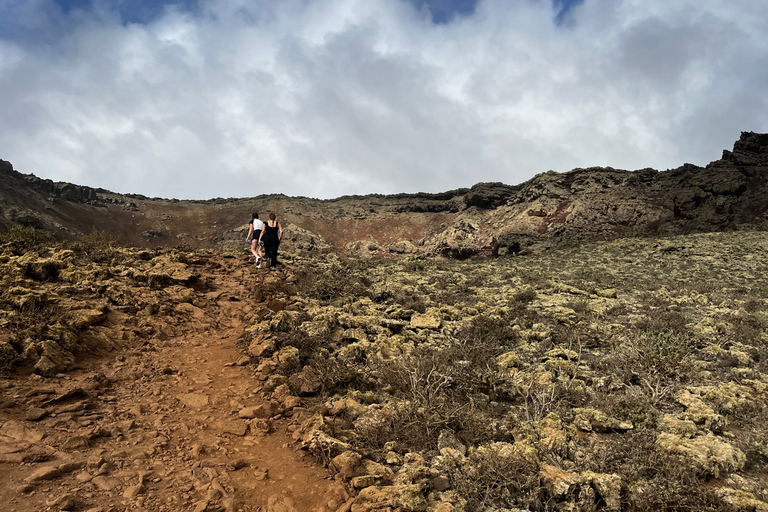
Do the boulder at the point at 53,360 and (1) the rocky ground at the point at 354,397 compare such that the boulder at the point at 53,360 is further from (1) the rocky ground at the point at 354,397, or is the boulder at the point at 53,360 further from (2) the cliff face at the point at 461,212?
(2) the cliff face at the point at 461,212

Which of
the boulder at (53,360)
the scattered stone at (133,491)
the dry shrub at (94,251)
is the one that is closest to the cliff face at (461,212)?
the dry shrub at (94,251)

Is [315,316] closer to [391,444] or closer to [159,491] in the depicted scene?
[391,444]

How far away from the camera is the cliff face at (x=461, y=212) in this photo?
82.2ft

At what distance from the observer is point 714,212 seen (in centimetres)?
2397

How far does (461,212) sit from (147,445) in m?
37.2

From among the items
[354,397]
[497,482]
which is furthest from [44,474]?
[497,482]

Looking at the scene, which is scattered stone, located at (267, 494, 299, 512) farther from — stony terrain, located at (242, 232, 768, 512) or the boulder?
the boulder

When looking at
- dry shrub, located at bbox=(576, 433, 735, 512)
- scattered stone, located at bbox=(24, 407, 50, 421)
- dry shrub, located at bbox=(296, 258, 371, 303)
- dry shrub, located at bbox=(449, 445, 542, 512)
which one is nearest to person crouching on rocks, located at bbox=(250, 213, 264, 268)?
dry shrub, located at bbox=(296, 258, 371, 303)

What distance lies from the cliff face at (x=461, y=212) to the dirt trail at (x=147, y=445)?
26984 mm

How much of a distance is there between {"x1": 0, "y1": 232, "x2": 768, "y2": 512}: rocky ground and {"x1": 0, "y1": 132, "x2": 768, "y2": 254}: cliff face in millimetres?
20973

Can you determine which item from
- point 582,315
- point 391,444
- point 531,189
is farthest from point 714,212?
point 391,444

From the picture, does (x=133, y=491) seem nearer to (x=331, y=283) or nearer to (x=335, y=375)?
(x=335, y=375)

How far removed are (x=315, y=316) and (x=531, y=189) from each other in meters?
31.0

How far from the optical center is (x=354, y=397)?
4.32 meters
